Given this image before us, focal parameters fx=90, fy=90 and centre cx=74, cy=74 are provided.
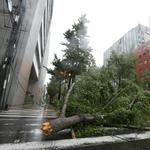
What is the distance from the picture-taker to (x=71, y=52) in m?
15.0

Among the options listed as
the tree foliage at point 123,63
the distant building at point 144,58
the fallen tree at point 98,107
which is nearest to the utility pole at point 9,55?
the fallen tree at point 98,107

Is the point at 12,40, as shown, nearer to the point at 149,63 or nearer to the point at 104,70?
the point at 104,70

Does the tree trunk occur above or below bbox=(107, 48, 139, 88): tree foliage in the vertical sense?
below

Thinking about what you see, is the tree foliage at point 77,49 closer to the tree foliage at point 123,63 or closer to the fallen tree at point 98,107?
the tree foliage at point 123,63

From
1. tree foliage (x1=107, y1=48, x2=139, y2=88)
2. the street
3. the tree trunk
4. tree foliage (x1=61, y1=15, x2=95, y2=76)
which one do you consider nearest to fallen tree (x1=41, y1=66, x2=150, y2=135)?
the tree trunk

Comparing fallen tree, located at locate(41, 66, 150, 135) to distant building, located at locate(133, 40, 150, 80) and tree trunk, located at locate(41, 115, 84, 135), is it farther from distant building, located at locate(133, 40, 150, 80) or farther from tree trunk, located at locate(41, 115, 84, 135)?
distant building, located at locate(133, 40, 150, 80)

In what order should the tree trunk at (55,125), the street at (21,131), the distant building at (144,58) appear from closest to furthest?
the tree trunk at (55,125) → the street at (21,131) → the distant building at (144,58)

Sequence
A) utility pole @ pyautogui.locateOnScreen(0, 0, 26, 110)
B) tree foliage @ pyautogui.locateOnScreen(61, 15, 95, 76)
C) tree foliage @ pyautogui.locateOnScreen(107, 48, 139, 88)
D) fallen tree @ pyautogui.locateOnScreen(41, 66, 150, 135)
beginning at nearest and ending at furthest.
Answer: fallen tree @ pyautogui.locateOnScreen(41, 66, 150, 135)
utility pole @ pyautogui.locateOnScreen(0, 0, 26, 110)
tree foliage @ pyautogui.locateOnScreen(61, 15, 95, 76)
tree foliage @ pyautogui.locateOnScreen(107, 48, 139, 88)

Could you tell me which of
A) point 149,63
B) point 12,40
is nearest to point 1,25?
point 12,40

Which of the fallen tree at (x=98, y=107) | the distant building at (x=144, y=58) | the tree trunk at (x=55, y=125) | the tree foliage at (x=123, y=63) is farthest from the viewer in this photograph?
the distant building at (x=144, y=58)

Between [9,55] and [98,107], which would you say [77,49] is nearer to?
[9,55]

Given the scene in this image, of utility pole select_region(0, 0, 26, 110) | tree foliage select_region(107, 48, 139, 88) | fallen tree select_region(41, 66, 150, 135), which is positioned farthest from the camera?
tree foliage select_region(107, 48, 139, 88)

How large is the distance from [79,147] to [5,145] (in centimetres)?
176

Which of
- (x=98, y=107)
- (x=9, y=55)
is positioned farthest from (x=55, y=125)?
(x=9, y=55)
